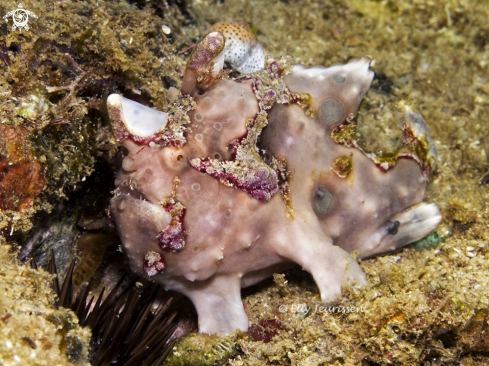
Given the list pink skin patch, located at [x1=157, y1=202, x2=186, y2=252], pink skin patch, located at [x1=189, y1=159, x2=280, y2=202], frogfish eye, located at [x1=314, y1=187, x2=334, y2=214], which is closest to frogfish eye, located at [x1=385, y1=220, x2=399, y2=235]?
frogfish eye, located at [x1=314, y1=187, x2=334, y2=214]

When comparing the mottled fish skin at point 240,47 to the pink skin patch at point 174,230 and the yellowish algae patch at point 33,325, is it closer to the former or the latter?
the pink skin patch at point 174,230

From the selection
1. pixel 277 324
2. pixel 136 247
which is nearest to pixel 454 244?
pixel 277 324

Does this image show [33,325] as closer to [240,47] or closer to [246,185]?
[246,185]

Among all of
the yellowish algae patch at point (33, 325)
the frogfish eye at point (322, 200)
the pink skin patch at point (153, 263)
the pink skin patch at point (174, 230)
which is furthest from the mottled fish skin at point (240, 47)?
the yellowish algae patch at point (33, 325)

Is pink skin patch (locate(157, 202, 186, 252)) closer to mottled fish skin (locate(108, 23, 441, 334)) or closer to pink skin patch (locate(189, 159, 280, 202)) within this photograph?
mottled fish skin (locate(108, 23, 441, 334))

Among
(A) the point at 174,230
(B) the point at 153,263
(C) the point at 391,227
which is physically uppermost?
(A) the point at 174,230

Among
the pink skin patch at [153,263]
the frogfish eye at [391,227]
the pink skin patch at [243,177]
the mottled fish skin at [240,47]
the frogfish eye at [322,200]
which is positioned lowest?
the frogfish eye at [391,227]

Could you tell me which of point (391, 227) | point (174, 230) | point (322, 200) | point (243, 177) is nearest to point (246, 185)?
point (243, 177)

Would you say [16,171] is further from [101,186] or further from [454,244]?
[454,244]
